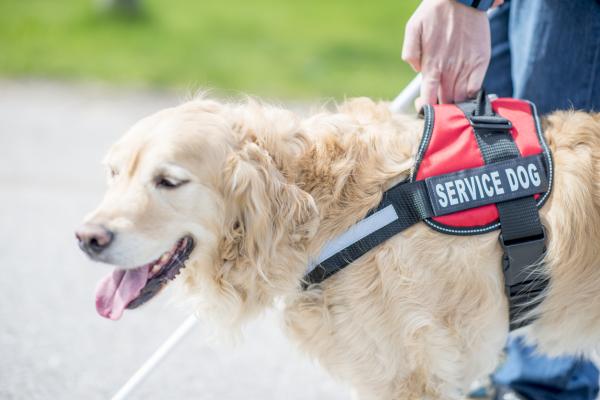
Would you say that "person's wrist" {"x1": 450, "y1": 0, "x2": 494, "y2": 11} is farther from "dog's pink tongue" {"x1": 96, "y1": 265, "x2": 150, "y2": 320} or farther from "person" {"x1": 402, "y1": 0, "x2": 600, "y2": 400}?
"dog's pink tongue" {"x1": 96, "y1": 265, "x2": 150, "y2": 320}

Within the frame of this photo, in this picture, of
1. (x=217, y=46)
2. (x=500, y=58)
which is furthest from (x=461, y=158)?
(x=217, y=46)

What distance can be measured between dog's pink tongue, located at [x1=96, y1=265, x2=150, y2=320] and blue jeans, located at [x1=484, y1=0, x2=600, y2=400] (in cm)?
180

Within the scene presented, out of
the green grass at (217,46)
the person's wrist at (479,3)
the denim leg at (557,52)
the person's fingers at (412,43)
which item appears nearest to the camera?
the person's wrist at (479,3)

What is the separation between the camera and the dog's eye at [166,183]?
2305 millimetres

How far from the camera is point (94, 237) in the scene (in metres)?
2.24

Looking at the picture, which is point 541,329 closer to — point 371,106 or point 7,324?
point 371,106

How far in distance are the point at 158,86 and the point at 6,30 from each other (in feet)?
10.3

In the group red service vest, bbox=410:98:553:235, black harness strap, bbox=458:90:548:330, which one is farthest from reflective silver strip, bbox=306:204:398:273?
black harness strap, bbox=458:90:548:330

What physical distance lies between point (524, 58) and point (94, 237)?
1904 millimetres

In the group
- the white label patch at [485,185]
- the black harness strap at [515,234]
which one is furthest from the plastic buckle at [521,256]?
the white label patch at [485,185]

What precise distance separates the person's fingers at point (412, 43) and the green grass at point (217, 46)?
5.22 metres

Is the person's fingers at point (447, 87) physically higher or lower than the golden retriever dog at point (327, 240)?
higher

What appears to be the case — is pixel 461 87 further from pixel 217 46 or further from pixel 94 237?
pixel 217 46

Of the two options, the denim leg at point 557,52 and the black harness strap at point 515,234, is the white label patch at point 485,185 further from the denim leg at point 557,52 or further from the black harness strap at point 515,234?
the denim leg at point 557,52
